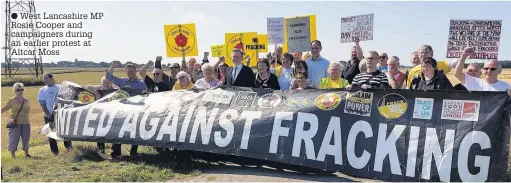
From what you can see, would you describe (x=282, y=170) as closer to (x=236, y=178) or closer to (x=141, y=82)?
(x=236, y=178)

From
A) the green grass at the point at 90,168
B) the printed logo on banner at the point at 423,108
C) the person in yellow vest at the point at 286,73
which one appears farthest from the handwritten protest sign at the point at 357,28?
the green grass at the point at 90,168

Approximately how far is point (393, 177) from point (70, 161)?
5.77 metres

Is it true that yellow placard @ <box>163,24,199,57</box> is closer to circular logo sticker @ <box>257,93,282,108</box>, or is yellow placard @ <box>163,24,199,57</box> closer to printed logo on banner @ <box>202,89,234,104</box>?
printed logo on banner @ <box>202,89,234,104</box>

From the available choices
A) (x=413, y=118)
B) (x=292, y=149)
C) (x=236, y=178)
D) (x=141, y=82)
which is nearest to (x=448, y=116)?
(x=413, y=118)

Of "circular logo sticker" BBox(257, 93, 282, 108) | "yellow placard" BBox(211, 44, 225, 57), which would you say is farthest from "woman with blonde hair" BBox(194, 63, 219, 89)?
"yellow placard" BBox(211, 44, 225, 57)

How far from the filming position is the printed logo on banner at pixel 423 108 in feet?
20.5

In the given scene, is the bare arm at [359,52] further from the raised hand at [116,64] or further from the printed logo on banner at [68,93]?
the printed logo on banner at [68,93]

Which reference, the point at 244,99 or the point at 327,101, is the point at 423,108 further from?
the point at 244,99

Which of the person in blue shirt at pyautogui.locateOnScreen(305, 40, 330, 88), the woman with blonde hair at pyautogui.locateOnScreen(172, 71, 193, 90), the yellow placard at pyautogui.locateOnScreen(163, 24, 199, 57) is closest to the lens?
the woman with blonde hair at pyautogui.locateOnScreen(172, 71, 193, 90)

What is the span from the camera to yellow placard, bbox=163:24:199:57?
11.4 meters

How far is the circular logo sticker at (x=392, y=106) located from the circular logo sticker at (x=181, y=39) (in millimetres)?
6061

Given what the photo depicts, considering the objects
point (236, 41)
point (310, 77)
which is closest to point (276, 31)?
point (236, 41)

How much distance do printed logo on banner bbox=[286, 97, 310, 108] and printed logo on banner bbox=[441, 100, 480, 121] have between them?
1.96 m

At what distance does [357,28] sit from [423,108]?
3.51 meters
